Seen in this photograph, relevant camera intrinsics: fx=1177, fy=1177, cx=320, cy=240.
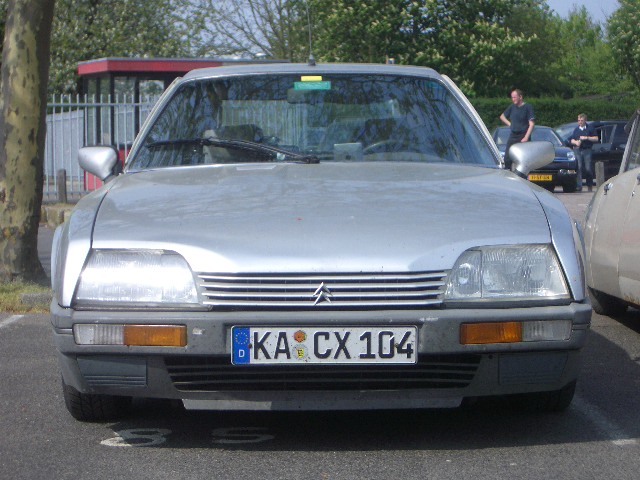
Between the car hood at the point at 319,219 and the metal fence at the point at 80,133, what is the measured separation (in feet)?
50.0

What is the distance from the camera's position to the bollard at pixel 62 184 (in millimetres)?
18406

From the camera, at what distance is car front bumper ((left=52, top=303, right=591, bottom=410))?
394 centimetres

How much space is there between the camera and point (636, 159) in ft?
24.7

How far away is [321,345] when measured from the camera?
393cm

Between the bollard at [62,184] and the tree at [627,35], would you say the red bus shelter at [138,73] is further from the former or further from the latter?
the tree at [627,35]

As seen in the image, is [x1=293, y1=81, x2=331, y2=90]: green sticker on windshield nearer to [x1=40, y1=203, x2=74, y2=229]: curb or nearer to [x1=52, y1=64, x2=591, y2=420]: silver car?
[x1=52, y1=64, x2=591, y2=420]: silver car

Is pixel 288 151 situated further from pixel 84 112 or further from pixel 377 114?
pixel 84 112

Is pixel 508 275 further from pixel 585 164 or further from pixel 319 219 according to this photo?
pixel 585 164

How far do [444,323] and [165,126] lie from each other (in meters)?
2.10

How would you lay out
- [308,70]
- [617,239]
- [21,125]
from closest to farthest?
1. [308,70]
2. [617,239]
3. [21,125]

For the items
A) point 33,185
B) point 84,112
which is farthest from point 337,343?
point 84,112

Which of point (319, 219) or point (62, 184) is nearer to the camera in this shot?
point (319, 219)

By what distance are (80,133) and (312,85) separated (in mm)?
15166

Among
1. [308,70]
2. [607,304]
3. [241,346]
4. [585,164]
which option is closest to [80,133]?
[585,164]
